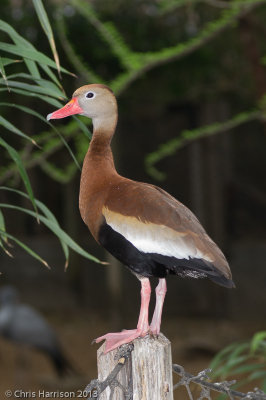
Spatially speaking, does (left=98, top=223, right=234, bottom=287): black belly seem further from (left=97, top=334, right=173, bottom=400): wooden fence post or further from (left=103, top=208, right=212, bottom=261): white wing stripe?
(left=97, top=334, right=173, bottom=400): wooden fence post

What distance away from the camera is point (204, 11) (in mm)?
4371

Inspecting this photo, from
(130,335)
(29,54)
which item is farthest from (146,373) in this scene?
(29,54)

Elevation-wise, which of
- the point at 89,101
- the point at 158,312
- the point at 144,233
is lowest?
the point at 158,312

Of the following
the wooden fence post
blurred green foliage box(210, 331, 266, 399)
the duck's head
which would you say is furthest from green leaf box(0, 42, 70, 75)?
blurred green foliage box(210, 331, 266, 399)

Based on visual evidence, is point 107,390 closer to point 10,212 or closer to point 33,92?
point 33,92

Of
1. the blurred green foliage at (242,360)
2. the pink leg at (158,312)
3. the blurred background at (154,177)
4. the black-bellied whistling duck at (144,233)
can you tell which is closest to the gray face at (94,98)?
the black-bellied whistling duck at (144,233)

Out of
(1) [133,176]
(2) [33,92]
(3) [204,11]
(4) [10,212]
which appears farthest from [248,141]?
(2) [33,92]

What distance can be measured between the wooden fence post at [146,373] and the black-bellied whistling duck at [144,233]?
0.07 m

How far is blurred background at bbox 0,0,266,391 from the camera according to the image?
179 inches

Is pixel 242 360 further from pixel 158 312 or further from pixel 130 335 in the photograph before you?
pixel 130 335

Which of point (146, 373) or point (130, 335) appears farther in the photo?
point (130, 335)

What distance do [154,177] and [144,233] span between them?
372 centimetres

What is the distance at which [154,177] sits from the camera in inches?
211

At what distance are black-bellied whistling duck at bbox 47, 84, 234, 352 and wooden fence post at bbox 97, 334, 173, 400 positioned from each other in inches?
2.7
